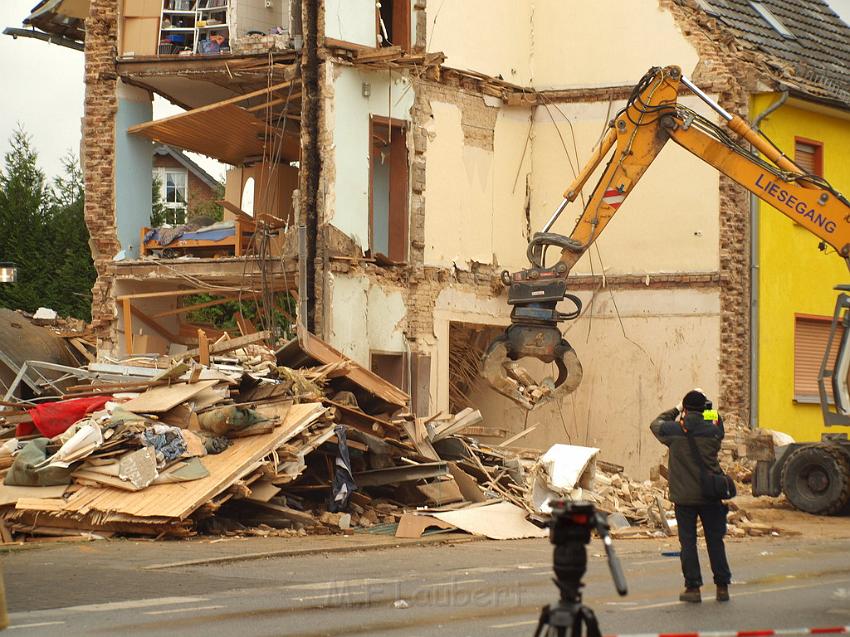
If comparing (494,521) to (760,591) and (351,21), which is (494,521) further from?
(351,21)

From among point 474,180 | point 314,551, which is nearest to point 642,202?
point 474,180

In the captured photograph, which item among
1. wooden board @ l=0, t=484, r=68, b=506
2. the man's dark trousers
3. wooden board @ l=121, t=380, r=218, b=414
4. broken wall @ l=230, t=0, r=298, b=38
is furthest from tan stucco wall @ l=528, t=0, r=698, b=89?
the man's dark trousers

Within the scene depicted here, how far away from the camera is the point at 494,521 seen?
58.6ft

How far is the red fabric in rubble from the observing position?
1777 cm

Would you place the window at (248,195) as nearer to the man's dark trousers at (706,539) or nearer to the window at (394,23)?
the window at (394,23)

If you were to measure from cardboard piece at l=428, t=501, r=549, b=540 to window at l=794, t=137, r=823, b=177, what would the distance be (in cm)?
1215

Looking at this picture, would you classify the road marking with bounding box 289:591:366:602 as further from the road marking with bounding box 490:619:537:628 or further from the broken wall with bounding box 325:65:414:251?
the broken wall with bounding box 325:65:414:251

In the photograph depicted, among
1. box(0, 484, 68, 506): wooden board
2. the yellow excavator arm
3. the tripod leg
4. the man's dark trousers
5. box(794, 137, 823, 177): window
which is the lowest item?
box(0, 484, 68, 506): wooden board

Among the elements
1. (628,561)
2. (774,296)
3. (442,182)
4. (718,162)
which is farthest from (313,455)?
(774,296)

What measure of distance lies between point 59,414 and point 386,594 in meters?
7.63

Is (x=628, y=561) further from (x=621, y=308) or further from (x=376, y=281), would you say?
(x=621, y=308)

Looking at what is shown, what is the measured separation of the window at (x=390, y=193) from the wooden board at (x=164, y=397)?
7041mm

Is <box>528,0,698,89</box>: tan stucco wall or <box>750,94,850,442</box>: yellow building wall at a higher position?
<box>528,0,698,89</box>: tan stucco wall

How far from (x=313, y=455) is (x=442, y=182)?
8623 millimetres
